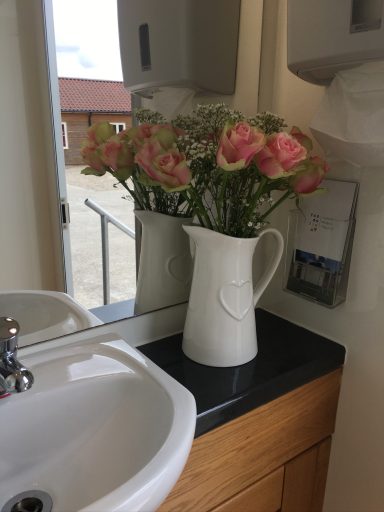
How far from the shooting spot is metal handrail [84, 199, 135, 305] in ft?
3.15

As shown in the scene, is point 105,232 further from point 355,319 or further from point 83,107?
point 355,319

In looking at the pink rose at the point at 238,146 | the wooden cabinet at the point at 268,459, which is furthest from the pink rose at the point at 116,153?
the wooden cabinet at the point at 268,459

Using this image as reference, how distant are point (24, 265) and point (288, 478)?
79cm

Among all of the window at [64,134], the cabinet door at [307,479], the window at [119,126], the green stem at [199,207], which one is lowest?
the cabinet door at [307,479]

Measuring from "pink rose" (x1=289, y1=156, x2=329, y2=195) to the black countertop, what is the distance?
383 millimetres

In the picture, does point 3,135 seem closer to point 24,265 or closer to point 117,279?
point 24,265

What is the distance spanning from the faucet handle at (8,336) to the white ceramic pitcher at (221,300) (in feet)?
1.22

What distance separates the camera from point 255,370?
948mm

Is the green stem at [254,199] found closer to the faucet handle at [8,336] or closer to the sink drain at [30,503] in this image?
the faucet handle at [8,336]

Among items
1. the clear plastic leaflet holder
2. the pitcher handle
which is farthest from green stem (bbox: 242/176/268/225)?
the clear plastic leaflet holder

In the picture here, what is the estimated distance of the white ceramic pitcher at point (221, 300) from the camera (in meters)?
0.88

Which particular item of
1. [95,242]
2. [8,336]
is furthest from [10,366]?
[95,242]

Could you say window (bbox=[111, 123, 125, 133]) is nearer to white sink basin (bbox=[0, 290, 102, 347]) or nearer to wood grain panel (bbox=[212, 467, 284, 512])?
white sink basin (bbox=[0, 290, 102, 347])

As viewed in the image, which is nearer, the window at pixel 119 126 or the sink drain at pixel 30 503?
the sink drain at pixel 30 503
